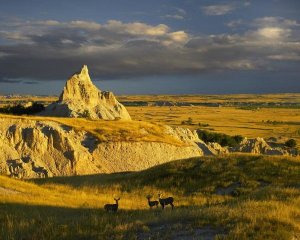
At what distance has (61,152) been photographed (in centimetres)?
5175

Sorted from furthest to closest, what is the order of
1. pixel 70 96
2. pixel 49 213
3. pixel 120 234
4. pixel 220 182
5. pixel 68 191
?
pixel 70 96, pixel 220 182, pixel 68 191, pixel 49 213, pixel 120 234

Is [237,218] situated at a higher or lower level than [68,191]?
higher

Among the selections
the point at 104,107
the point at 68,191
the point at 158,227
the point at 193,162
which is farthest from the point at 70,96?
the point at 158,227

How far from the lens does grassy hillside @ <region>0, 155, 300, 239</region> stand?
1230cm

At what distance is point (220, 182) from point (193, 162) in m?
4.58

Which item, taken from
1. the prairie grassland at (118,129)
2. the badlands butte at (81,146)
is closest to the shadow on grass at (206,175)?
the badlands butte at (81,146)

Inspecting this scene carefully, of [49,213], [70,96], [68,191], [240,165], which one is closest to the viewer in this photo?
[49,213]

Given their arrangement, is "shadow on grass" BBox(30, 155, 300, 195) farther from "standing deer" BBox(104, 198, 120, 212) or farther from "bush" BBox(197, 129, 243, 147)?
"bush" BBox(197, 129, 243, 147)

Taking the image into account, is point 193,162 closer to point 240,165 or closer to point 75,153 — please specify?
point 240,165

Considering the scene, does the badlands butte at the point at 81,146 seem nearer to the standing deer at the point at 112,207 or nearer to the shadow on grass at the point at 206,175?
the shadow on grass at the point at 206,175

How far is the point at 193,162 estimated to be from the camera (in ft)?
107

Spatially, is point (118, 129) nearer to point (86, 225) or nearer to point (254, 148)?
point (254, 148)

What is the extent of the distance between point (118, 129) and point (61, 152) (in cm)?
889

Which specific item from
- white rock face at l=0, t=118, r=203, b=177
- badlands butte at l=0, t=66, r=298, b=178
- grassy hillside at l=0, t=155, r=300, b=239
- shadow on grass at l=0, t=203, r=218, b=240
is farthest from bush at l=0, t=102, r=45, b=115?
shadow on grass at l=0, t=203, r=218, b=240
